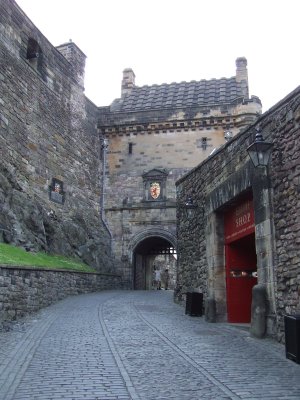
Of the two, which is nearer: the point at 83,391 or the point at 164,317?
the point at 83,391

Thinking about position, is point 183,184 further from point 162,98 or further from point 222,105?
point 162,98

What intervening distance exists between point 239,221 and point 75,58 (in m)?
16.7

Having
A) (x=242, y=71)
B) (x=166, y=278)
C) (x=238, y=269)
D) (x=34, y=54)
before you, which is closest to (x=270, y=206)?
(x=238, y=269)

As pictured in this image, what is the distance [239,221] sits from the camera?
9.73m

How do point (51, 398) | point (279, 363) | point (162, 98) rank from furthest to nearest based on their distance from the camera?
point (162, 98)
point (279, 363)
point (51, 398)

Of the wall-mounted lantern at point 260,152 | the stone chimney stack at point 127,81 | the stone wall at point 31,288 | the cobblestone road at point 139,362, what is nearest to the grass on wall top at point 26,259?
the stone wall at point 31,288

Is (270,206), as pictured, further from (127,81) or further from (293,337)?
(127,81)

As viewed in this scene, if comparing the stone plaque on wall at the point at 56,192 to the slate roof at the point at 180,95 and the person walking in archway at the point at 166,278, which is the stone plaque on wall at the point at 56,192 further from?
the person walking in archway at the point at 166,278

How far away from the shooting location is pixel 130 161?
80.8 feet

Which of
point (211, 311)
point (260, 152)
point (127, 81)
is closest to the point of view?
point (260, 152)

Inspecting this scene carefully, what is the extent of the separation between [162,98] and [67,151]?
8.08 metres

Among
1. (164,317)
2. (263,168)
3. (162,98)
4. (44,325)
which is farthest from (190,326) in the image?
(162,98)

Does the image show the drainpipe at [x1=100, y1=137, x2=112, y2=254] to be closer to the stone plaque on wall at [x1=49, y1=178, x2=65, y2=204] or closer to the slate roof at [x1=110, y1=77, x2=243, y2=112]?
the slate roof at [x1=110, y1=77, x2=243, y2=112]

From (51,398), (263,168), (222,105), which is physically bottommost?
(51,398)
